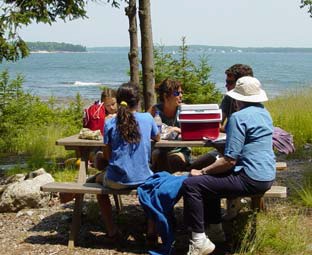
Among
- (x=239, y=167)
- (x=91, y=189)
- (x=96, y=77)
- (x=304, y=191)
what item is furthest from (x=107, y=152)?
(x=96, y=77)

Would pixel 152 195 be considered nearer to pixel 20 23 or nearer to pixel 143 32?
pixel 143 32

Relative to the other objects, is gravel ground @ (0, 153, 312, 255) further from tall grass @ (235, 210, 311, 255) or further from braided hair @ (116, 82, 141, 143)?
braided hair @ (116, 82, 141, 143)

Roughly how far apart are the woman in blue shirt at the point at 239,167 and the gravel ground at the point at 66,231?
1.53 ft

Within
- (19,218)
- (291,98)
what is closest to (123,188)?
(19,218)

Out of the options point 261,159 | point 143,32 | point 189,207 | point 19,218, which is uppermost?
point 143,32

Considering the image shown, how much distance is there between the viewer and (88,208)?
19.1 ft

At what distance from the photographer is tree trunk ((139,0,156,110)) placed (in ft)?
24.7

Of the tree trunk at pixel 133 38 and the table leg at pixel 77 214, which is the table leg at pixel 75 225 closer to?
the table leg at pixel 77 214

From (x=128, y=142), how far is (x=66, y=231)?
1.21 metres

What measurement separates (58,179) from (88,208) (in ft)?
4.05

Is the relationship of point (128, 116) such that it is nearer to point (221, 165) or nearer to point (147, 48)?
point (221, 165)

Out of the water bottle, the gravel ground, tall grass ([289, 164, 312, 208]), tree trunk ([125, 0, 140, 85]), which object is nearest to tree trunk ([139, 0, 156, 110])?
tree trunk ([125, 0, 140, 85])

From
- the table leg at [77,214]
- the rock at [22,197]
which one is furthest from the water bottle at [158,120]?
the rock at [22,197]

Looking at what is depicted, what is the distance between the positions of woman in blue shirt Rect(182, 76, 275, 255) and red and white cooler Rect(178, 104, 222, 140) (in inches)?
17.5
